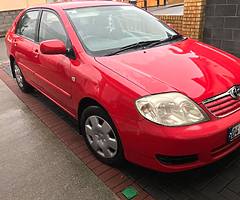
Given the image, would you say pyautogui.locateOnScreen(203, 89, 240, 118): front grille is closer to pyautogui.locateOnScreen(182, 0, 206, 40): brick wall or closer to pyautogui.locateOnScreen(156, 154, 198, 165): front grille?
pyautogui.locateOnScreen(156, 154, 198, 165): front grille

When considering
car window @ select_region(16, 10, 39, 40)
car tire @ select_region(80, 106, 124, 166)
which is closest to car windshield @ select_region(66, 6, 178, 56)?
car tire @ select_region(80, 106, 124, 166)

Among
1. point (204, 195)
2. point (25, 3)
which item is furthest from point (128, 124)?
point (25, 3)

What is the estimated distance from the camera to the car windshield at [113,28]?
10.5 ft

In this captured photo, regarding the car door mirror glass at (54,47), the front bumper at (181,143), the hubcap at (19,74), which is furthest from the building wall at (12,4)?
the front bumper at (181,143)

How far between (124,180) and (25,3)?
42.6 feet

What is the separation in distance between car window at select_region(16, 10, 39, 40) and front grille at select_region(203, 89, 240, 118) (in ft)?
9.49

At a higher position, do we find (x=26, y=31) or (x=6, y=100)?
(x=26, y=31)

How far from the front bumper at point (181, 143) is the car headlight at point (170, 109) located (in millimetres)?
62

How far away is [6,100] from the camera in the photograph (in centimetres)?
514

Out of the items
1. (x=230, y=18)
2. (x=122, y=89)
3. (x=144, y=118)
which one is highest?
(x=230, y=18)

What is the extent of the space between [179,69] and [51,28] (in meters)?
1.89

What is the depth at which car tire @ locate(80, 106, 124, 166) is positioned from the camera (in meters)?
2.75

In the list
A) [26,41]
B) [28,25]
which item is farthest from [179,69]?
[28,25]

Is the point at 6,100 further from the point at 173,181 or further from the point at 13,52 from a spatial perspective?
the point at 173,181
